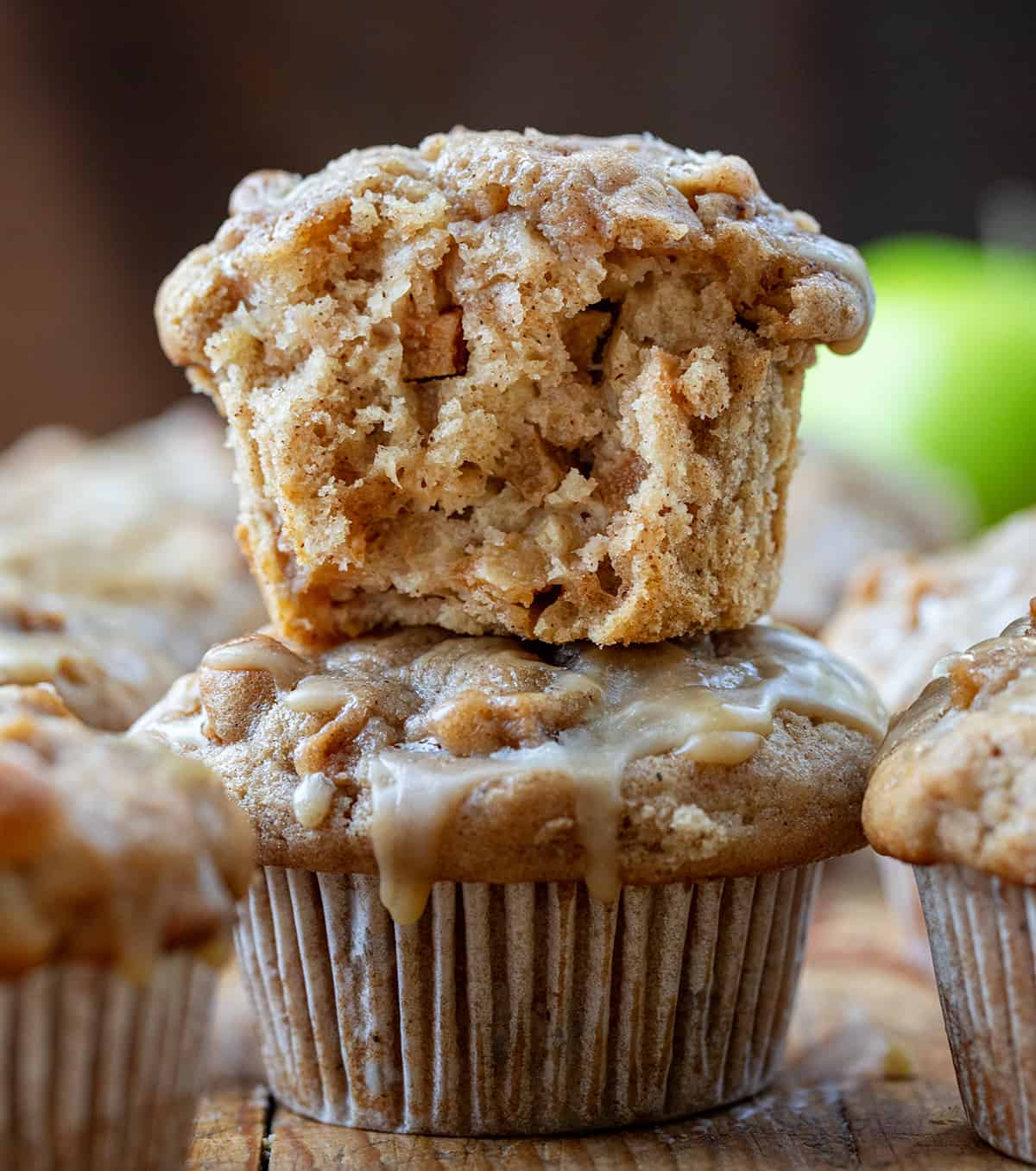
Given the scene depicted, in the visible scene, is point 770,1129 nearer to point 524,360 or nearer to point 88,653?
point 524,360

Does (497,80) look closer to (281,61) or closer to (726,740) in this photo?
(281,61)

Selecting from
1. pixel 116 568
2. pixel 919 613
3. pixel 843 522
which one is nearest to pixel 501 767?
pixel 919 613

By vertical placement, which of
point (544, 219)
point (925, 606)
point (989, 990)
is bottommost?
point (989, 990)

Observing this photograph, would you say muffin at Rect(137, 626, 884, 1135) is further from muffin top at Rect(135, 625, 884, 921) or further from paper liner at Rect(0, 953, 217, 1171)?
paper liner at Rect(0, 953, 217, 1171)

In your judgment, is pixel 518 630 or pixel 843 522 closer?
pixel 518 630

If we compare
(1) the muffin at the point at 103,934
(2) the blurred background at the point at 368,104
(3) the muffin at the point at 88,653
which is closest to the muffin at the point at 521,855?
(1) the muffin at the point at 103,934

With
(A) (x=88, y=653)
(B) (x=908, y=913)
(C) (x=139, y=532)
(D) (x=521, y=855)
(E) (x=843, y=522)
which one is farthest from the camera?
(E) (x=843, y=522)
